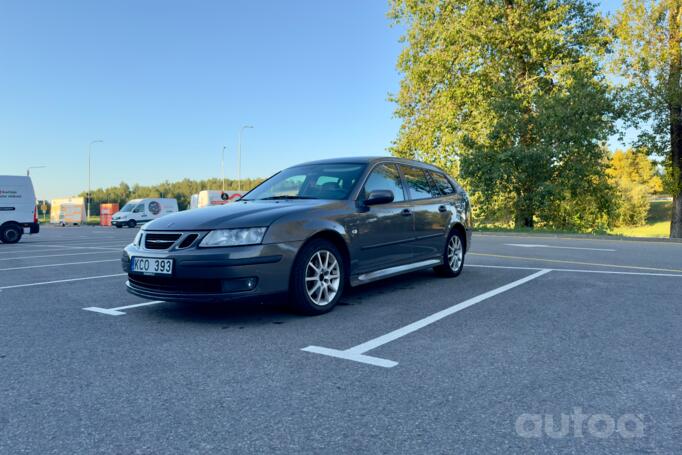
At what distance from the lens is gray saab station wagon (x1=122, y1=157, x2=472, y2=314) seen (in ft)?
14.6

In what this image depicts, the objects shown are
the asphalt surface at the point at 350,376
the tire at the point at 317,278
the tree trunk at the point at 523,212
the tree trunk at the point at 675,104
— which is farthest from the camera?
the tree trunk at the point at 523,212

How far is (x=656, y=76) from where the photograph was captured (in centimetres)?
2169

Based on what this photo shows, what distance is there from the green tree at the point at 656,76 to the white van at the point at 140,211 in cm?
2845

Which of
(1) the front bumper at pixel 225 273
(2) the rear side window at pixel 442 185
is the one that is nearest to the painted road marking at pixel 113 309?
(1) the front bumper at pixel 225 273

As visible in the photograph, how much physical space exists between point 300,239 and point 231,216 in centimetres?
64

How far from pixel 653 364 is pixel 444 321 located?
1.65m

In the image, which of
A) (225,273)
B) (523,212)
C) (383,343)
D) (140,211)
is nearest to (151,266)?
(225,273)

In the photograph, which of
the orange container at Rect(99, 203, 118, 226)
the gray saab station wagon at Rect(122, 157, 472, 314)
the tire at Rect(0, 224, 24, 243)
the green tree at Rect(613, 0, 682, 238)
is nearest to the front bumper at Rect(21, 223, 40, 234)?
the tire at Rect(0, 224, 24, 243)

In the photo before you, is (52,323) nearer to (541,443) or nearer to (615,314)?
(541,443)

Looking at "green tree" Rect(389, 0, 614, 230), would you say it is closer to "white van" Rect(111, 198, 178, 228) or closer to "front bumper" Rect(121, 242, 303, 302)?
"front bumper" Rect(121, 242, 303, 302)

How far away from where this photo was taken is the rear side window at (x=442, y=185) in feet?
23.7

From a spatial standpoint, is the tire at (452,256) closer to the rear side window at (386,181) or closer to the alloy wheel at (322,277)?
the rear side window at (386,181)

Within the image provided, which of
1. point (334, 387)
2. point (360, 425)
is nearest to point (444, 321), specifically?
point (334, 387)

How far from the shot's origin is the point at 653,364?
11.2 ft
